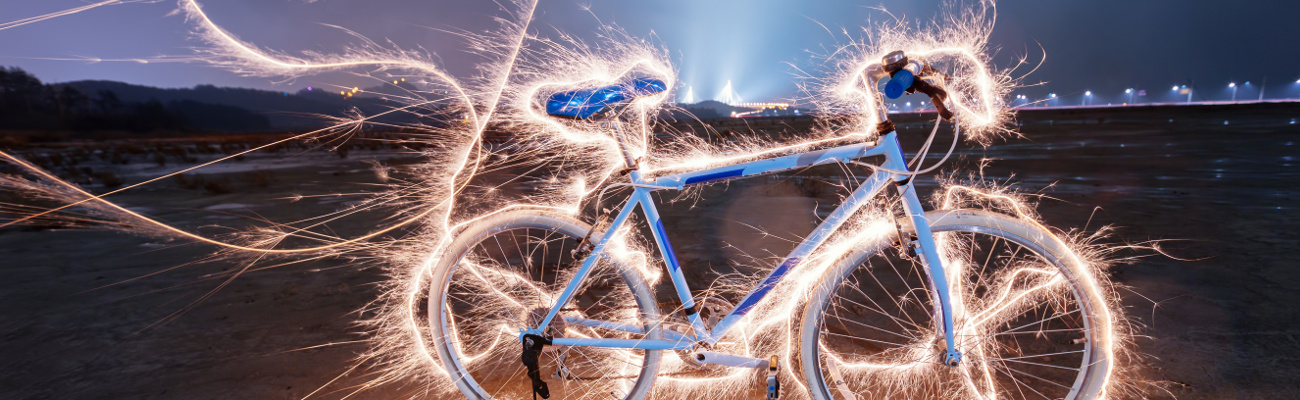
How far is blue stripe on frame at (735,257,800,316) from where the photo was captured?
2.04 meters

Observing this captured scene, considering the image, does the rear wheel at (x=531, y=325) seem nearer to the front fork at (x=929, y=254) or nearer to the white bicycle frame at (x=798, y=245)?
the white bicycle frame at (x=798, y=245)

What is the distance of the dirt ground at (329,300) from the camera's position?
264 cm

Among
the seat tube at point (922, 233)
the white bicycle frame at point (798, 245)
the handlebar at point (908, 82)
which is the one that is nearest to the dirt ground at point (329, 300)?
the white bicycle frame at point (798, 245)

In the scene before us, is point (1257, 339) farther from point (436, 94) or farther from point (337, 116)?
point (337, 116)

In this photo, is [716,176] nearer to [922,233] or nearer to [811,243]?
[811,243]

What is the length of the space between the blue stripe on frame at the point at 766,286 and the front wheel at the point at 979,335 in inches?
5.8

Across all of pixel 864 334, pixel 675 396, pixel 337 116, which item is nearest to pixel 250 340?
pixel 337 116

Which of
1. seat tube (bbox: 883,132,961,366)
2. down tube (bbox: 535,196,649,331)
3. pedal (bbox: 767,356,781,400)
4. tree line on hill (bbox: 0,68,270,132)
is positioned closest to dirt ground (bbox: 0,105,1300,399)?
down tube (bbox: 535,196,649,331)

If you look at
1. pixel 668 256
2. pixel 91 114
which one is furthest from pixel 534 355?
pixel 91 114

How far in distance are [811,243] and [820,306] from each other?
25cm

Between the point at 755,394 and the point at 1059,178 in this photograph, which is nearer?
the point at 755,394

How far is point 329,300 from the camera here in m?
3.82

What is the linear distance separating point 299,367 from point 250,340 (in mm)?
639

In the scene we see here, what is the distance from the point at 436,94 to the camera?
2826 mm
